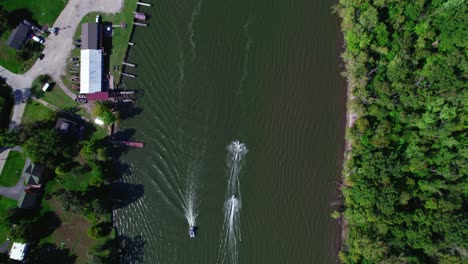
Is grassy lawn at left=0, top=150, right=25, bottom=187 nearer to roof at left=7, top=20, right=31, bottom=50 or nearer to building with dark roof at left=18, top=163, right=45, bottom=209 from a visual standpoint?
building with dark roof at left=18, top=163, right=45, bottom=209

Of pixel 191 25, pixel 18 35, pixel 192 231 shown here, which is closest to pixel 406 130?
pixel 192 231

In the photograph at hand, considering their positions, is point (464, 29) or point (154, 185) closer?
point (464, 29)

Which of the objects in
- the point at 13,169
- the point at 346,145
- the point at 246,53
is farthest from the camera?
the point at 246,53

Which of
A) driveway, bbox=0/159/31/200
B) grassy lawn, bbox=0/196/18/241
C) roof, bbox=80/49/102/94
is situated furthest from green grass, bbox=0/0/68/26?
grassy lawn, bbox=0/196/18/241

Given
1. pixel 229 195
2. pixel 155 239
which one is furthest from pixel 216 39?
pixel 155 239

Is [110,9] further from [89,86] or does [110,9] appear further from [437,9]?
[437,9]

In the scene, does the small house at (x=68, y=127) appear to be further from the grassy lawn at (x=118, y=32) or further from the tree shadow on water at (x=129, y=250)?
the tree shadow on water at (x=129, y=250)

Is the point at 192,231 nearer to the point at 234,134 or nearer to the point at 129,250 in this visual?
the point at 129,250
